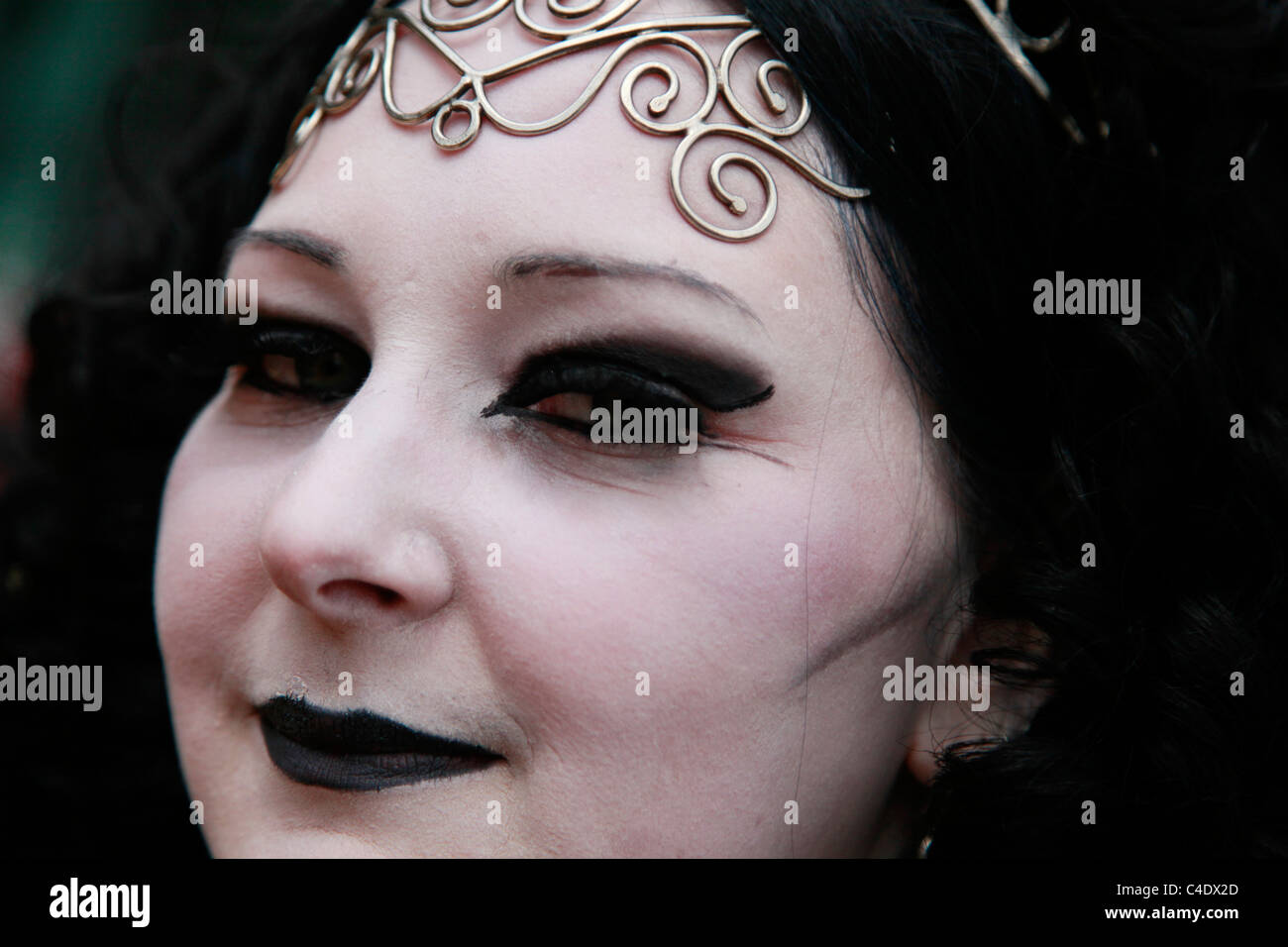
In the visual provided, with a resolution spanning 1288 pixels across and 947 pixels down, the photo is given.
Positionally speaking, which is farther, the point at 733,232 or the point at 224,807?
the point at 224,807

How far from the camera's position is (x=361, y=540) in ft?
3.98

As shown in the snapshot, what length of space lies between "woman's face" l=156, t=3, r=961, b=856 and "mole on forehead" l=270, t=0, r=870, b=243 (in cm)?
2

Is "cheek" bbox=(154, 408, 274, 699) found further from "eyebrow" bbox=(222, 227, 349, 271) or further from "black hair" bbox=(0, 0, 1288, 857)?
"black hair" bbox=(0, 0, 1288, 857)

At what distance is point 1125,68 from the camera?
60.5 inches

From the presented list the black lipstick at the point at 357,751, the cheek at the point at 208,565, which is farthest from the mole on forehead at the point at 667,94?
the black lipstick at the point at 357,751

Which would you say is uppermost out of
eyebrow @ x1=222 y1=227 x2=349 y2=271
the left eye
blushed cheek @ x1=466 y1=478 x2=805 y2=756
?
eyebrow @ x1=222 y1=227 x2=349 y2=271

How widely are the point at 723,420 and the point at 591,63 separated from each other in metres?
0.47

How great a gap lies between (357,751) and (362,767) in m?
0.02

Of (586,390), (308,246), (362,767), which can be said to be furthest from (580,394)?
(362,767)

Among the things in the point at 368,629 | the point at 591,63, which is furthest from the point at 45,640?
the point at 591,63

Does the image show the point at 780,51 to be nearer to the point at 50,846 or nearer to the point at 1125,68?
the point at 1125,68

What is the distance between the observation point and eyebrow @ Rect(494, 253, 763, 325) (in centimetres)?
127

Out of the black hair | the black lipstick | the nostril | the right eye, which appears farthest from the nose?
the black hair

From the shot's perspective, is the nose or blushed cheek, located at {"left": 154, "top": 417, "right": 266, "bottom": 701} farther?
blushed cheek, located at {"left": 154, "top": 417, "right": 266, "bottom": 701}
